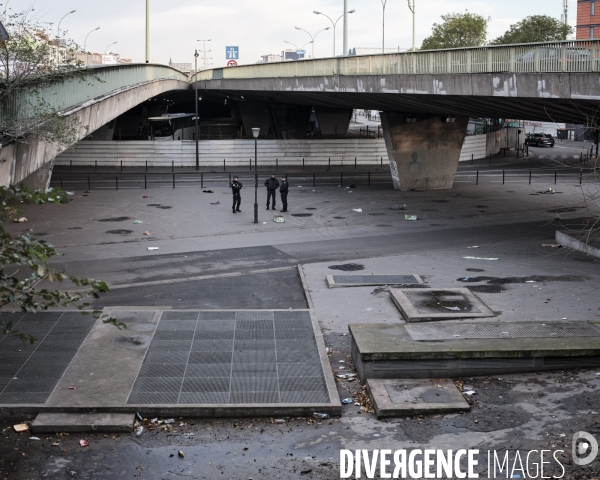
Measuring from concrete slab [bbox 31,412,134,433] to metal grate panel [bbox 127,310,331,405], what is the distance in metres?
0.63

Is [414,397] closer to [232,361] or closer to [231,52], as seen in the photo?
[232,361]

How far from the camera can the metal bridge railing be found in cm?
1964

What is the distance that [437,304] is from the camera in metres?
16.3

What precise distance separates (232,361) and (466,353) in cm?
401

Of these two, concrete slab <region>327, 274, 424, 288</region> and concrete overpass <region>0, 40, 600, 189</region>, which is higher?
concrete overpass <region>0, 40, 600, 189</region>

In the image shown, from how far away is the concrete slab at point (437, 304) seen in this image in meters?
15.3

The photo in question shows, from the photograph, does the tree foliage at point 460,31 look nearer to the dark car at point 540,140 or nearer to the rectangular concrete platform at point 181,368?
the dark car at point 540,140

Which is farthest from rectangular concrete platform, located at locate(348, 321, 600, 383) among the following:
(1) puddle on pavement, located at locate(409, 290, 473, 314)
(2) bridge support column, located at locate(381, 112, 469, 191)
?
(2) bridge support column, located at locate(381, 112, 469, 191)

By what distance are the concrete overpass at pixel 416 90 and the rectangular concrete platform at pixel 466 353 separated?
8.01 metres

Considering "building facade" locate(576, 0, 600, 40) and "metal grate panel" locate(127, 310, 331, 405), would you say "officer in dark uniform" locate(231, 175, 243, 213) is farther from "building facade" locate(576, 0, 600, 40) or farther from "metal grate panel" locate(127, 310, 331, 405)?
"building facade" locate(576, 0, 600, 40)

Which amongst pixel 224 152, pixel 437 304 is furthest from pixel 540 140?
pixel 437 304

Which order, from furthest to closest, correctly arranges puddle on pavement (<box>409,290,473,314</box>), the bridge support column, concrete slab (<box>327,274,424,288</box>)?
the bridge support column < concrete slab (<box>327,274,424,288</box>) < puddle on pavement (<box>409,290,473,314</box>)

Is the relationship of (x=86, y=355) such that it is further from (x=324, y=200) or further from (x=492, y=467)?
(x=324, y=200)

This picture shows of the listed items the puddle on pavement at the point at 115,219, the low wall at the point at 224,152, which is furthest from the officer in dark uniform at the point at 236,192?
the low wall at the point at 224,152
